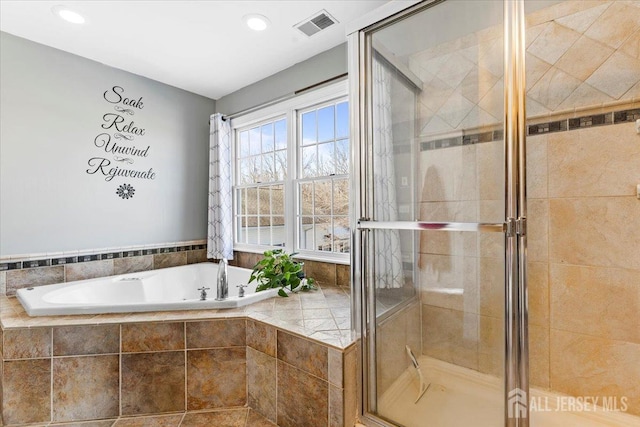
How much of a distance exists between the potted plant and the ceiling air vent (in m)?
1.73

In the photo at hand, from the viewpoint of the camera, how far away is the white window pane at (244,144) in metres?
3.32

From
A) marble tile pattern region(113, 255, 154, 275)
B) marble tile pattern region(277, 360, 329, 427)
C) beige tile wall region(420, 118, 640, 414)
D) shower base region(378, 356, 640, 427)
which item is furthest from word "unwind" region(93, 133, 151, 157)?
shower base region(378, 356, 640, 427)

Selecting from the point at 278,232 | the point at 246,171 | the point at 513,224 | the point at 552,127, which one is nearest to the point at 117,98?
the point at 246,171

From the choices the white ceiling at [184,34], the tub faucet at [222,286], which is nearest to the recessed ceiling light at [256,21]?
the white ceiling at [184,34]

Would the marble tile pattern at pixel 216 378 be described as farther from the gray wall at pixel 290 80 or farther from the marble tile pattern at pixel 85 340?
the gray wall at pixel 290 80

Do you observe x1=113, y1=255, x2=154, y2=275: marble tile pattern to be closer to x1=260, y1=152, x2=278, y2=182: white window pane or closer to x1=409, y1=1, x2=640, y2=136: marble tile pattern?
x1=260, y1=152, x2=278, y2=182: white window pane

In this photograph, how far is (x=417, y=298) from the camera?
4.37 feet

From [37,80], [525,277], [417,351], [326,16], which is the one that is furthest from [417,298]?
[37,80]

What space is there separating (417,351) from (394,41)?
138 centimetres

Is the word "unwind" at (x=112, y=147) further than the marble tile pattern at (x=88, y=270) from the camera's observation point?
Yes

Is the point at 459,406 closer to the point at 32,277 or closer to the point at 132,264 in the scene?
the point at 132,264

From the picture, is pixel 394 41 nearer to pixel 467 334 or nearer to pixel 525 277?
pixel 525 277

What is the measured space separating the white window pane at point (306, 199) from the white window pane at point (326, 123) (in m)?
0.45

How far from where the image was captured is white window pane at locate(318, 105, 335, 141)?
259cm
